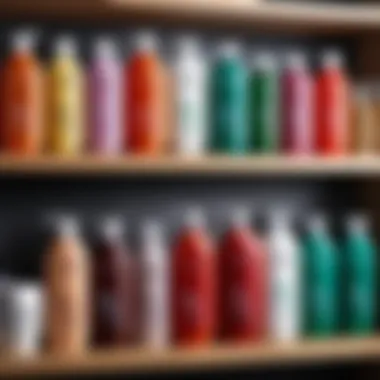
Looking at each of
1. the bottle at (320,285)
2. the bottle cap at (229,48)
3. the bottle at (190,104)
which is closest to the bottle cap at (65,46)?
the bottle at (190,104)

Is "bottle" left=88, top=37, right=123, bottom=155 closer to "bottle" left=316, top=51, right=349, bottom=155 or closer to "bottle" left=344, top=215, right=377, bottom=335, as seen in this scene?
"bottle" left=316, top=51, right=349, bottom=155

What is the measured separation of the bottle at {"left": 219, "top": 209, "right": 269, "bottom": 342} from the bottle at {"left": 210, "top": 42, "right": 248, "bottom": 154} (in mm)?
198

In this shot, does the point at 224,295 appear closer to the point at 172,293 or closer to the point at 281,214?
the point at 172,293

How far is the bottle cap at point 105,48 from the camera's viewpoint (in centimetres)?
212

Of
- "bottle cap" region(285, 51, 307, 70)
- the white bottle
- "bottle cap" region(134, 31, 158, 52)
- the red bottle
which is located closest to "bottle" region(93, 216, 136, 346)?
the red bottle

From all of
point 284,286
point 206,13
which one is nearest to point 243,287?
point 284,286

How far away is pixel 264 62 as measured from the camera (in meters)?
2.26

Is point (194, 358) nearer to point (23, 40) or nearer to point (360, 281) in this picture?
point (360, 281)

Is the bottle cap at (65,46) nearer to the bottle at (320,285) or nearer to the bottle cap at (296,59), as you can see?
the bottle cap at (296,59)

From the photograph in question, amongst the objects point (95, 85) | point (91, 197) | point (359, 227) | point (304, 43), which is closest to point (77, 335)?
point (91, 197)

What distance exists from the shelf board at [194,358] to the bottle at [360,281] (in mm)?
45

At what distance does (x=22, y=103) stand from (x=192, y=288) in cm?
53

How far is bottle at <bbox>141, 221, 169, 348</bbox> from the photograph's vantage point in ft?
6.75

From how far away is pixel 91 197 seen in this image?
2.26 m
